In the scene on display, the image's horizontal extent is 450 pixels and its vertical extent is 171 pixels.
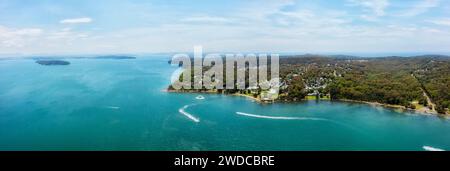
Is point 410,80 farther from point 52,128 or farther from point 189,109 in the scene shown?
point 52,128

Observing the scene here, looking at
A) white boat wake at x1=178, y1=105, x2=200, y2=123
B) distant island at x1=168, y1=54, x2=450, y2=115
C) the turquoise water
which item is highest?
distant island at x1=168, y1=54, x2=450, y2=115

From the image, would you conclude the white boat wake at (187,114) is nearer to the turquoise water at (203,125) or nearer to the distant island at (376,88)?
the turquoise water at (203,125)

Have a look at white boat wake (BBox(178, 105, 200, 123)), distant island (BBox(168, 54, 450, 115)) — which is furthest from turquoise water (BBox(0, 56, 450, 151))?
distant island (BBox(168, 54, 450, 115))

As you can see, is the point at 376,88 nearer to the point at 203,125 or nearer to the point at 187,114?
the point at 187,114

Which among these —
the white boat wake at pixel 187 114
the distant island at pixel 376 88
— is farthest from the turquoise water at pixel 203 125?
the distant island at pixel 376 88

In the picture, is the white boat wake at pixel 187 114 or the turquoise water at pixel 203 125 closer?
the turquoise water at pixel 203 125

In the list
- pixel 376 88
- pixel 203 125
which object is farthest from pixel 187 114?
pixel 376 88

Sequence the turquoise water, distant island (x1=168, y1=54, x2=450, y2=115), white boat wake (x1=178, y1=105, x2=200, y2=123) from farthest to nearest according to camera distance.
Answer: distant island (x1=168, y1=54, x2=450, y2=115), white boat wake (x1=178, y1=105, x2=200, y2=123), the turquoise water

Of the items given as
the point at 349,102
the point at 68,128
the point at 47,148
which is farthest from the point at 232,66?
the point at 47,148

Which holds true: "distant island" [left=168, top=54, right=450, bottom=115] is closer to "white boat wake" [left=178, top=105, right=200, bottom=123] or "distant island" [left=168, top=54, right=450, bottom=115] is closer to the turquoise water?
the turquoise water
